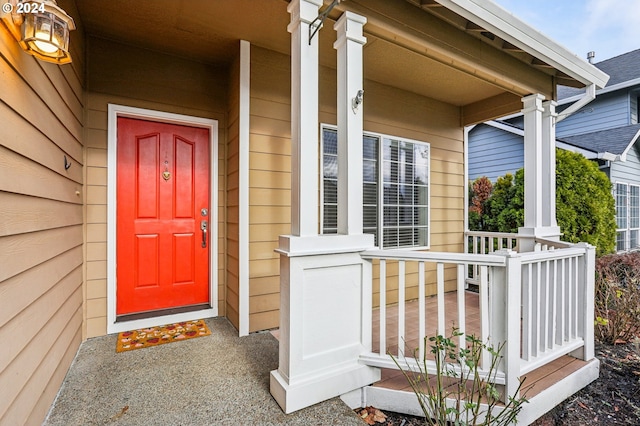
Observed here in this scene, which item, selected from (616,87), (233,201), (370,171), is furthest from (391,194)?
(616,87)

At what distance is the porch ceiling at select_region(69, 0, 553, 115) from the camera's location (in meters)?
2.38

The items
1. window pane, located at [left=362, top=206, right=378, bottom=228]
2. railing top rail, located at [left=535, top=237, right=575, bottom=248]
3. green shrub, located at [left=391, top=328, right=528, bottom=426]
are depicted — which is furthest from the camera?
window pane, located at [left=362, top=206, right=378, bottom=228]

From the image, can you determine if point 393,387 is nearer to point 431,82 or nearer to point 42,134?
point 42,134

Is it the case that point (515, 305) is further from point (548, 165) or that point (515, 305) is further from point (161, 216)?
point (161, 216)

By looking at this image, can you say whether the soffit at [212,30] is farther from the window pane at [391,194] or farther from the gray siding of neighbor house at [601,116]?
the gray siding of neighbor house at [601,116]

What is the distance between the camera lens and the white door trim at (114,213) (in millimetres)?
2807

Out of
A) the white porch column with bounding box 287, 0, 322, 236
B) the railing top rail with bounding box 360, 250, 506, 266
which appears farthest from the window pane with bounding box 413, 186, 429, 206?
the white porch column with bounding box 287, 0, 322, 236

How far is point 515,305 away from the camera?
1.86m

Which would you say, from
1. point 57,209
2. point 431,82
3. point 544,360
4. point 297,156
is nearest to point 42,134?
point 57,209

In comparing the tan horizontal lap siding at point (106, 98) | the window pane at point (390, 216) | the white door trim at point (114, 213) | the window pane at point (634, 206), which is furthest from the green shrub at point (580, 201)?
the tan horizontal lap siding at point (106, 98)

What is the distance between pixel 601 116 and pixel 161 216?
9696mm

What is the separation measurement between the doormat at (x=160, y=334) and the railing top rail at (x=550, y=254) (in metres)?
2.59

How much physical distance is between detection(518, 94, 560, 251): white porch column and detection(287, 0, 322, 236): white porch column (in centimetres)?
274

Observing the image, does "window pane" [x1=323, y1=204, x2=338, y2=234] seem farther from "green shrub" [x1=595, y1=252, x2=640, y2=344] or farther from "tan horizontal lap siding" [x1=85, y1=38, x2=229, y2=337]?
"green shrub" [x1=595, y1=252, x2=640, y2=344]
